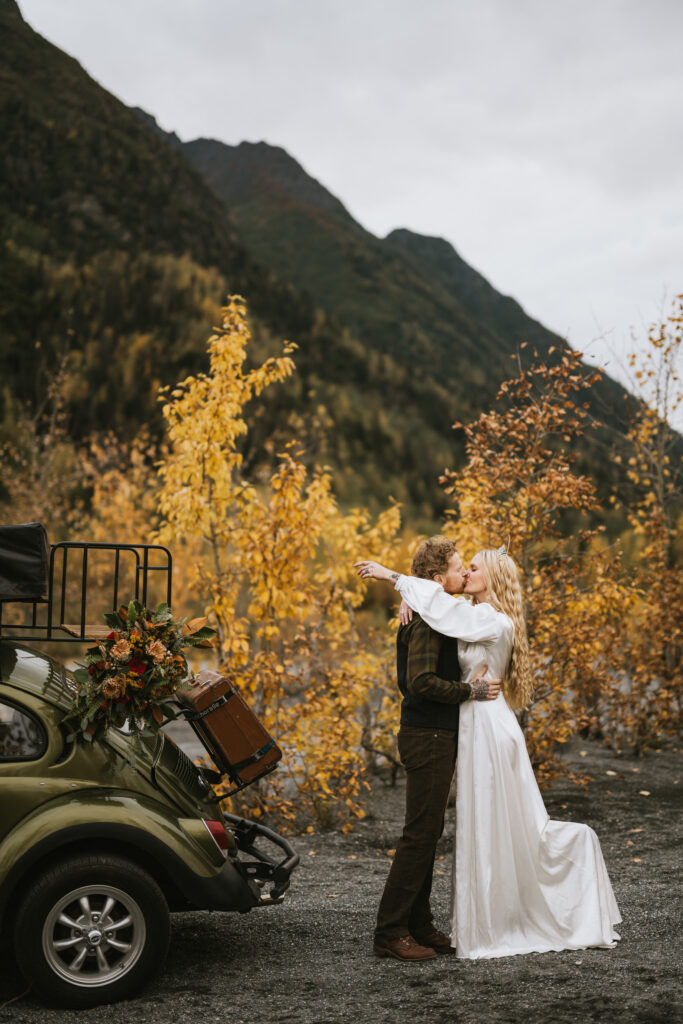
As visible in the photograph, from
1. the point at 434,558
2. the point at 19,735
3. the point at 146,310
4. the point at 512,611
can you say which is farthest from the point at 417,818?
the point at 146,310

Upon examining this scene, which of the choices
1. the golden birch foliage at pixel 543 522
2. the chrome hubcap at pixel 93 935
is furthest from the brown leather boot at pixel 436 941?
the golden birch foliage at pixel 543 522

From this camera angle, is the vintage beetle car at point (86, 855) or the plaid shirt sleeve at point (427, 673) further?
the plaid shirt sleeve at point (427, 673)

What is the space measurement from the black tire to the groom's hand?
5.88ft

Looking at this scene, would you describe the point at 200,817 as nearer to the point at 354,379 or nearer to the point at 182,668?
the point at 182,668

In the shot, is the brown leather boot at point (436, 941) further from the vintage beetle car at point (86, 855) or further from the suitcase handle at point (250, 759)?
the suitcase handle at point (250, 759)

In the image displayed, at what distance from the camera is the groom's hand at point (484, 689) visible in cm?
494

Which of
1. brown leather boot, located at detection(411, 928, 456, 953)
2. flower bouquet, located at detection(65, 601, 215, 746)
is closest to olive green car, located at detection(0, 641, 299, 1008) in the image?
flower bouquet, located at detection(65, 601, 215, 746)

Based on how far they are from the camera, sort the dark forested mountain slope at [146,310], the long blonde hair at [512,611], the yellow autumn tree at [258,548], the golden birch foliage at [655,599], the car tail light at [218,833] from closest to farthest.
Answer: the car tail light at [218,833]
the long blonde hair at [512,611]
the yellow autumn tree at [258,548]
the golden birch foliage at [655,599]
the dark forested mountain slope at [146,310]

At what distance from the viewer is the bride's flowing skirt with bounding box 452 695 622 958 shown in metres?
4.83

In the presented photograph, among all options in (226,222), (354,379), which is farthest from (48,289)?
(226,222)

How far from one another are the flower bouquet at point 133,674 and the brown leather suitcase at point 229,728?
0.16 metres

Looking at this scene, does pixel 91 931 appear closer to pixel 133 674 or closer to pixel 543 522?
pixel 133 674

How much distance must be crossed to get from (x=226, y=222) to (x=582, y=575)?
190ft

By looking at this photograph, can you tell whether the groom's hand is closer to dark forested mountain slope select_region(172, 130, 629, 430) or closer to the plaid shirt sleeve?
the plaid shirt sleeve
